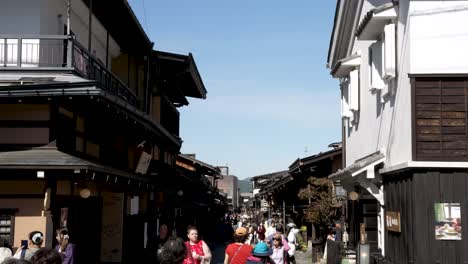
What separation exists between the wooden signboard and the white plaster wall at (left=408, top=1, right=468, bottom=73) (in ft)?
10.2

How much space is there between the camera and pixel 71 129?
44.0 feet

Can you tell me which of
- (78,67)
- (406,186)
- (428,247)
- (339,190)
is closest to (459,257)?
(428,247)

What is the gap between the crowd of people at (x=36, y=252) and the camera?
206 inches

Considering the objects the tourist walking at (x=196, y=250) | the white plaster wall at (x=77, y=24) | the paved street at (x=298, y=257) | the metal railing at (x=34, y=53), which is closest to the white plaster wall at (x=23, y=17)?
the white plaster wall at (x=77, y=24)

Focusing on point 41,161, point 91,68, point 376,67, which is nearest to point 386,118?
point 376,67

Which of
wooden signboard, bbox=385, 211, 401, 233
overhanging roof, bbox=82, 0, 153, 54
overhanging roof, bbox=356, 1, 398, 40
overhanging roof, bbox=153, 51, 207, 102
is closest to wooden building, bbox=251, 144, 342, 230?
overhanging roof, bbox=153, 51, 207, 102

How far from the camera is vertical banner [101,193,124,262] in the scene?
61.9ft

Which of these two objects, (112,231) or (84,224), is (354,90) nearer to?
(112,231)

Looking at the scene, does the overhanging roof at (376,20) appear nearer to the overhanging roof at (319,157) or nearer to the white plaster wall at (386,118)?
the white plaster wall at (386,118)

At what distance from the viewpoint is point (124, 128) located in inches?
728

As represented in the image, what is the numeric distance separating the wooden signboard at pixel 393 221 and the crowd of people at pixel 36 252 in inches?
250

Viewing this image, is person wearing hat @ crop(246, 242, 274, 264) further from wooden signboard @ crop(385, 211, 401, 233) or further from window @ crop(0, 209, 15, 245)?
window @ crop(0, 209, 15, 245)

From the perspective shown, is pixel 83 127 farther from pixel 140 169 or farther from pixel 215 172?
pixel 215 172

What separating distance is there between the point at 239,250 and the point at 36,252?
4.49 m
